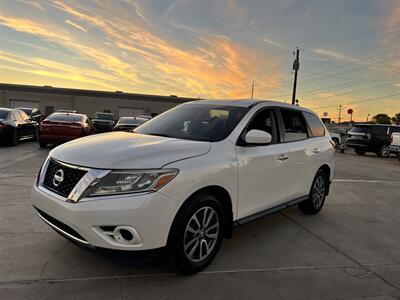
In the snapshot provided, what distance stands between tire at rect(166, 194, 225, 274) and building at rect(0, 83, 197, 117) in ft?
167

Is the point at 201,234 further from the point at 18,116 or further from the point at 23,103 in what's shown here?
the point at 23,103

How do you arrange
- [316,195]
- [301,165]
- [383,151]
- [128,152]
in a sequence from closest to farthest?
[128,152]
[301,165]
[316,195]
[383,151]

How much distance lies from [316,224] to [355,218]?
3.05 feet

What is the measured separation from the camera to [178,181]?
2963 millimetres

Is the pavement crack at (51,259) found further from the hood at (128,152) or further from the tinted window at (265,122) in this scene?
the tinted window at (265,122)

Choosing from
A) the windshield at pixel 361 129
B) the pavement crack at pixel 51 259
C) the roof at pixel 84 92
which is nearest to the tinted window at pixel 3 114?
the pavement crack at pixel 51 259

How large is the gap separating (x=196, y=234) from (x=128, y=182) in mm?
909

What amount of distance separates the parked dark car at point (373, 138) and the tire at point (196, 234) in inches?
689

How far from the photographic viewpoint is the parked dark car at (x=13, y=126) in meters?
12.4

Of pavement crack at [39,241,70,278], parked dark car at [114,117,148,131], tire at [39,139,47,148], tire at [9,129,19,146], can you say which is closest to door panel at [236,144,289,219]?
pavement crack at [39,241,70,278]

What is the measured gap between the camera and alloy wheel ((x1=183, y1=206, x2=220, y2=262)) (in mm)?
3238

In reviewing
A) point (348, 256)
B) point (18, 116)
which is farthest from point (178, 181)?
point (18, 116)

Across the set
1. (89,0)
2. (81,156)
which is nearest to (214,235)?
(81,156)

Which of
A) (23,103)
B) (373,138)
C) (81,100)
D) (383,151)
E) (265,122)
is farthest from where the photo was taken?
(81,100)
